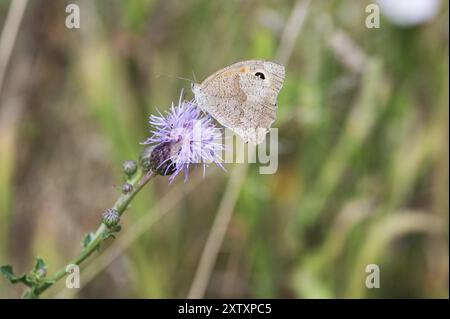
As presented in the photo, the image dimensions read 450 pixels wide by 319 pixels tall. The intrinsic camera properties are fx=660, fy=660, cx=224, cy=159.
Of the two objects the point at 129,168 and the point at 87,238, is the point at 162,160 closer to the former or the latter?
the point at 129,168

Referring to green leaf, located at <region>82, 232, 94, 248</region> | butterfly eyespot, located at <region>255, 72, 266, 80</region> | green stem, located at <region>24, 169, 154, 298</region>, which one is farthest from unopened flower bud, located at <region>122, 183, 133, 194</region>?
butterfly eyespot, located at <region>255, 72, 266, 80</region>

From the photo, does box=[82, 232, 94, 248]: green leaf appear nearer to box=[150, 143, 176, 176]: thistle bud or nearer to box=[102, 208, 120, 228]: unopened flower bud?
box=[102, 208, 120, 228]: unopened flower bud

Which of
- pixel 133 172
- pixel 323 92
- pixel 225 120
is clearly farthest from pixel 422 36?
pixel 133 172

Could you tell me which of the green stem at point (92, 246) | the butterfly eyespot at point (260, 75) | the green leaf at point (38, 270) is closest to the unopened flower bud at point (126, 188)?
the green stem at point (92, 246)

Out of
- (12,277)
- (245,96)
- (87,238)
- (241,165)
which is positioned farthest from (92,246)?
(241,165)

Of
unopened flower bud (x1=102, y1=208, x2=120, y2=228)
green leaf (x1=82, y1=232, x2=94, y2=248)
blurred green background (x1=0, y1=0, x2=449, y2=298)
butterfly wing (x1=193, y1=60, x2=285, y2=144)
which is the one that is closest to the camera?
unopened flower bud (x1=102, y1=208, x2=120, y2=228)
